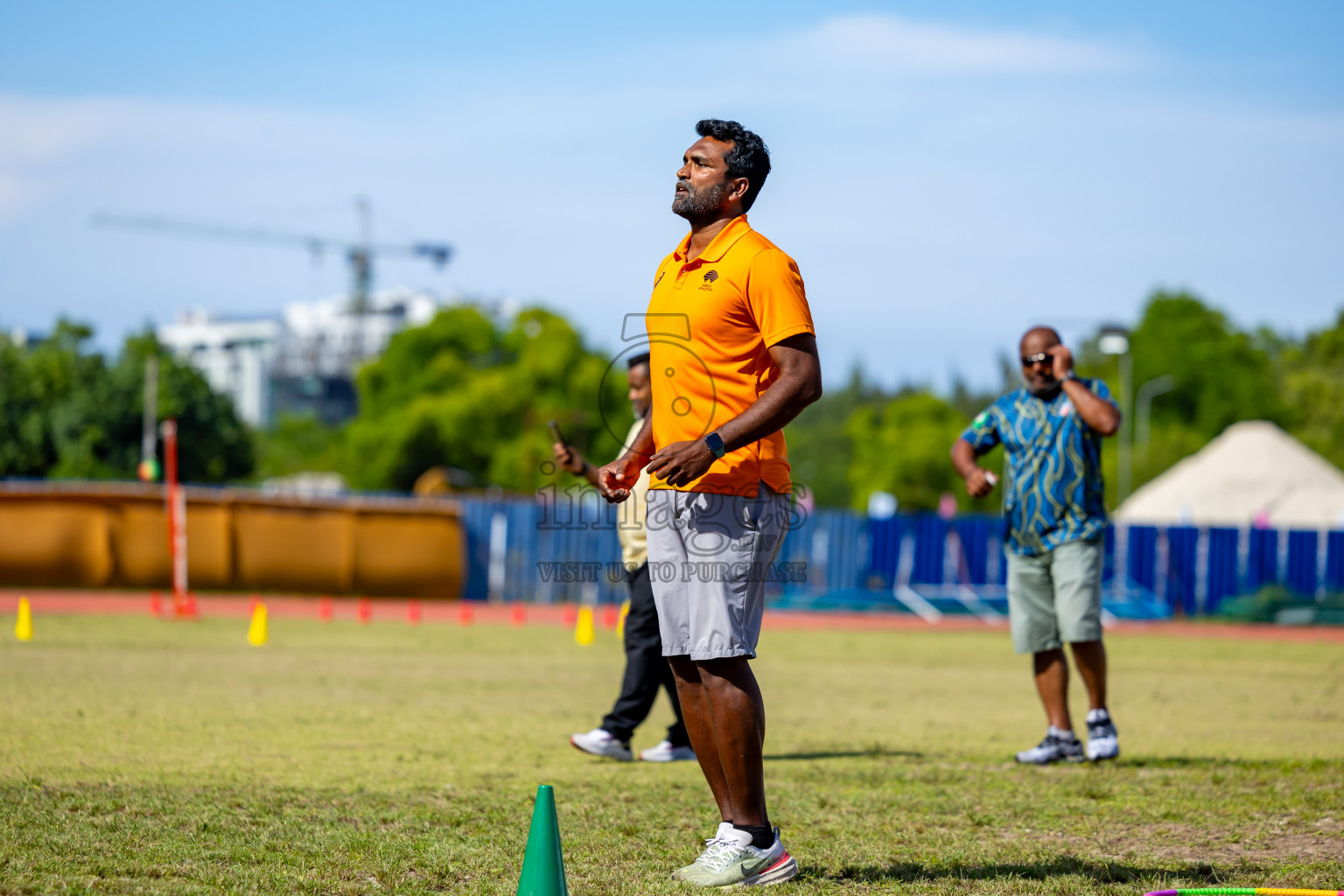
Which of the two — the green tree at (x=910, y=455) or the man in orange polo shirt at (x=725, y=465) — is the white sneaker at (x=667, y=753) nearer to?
the man in orange polo shirt at (x=725, y=465)

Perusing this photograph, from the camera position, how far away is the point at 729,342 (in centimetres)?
419

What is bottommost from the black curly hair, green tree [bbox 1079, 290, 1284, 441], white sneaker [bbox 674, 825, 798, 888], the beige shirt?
white sneaker [bbox 674, 825, 798, 888]

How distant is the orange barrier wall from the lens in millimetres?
22875

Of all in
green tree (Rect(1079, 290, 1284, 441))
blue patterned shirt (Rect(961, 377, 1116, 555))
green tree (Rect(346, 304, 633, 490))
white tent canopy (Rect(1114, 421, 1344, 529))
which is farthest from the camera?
green tree (Rect(1079, 290, 1284, 441))

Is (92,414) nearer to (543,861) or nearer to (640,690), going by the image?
(640,690)

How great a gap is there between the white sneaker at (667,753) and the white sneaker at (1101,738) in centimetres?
198

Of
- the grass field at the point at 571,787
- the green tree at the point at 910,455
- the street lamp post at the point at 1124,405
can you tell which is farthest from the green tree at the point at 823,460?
the grass field at the point at 571,787

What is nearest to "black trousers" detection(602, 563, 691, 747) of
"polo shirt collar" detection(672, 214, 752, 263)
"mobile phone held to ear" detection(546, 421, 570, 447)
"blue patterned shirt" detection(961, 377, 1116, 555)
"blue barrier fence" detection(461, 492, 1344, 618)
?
"mobile phone held to ear" detection(546, 421, 570, 447)

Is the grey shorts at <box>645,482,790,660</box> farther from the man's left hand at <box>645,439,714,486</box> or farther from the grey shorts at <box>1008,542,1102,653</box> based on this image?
the grey shorts at <box>1008,542,1102,653</box>

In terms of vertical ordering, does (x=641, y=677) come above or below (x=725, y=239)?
below

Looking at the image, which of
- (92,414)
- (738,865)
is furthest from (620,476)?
(92,414)

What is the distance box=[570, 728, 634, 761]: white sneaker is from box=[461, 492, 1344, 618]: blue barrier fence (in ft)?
62.7

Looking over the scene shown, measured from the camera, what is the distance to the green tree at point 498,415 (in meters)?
55.2

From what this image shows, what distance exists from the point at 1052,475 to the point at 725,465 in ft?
10.9
